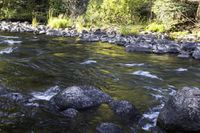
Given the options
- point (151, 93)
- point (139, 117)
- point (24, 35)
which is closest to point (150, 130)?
point (139, 117)

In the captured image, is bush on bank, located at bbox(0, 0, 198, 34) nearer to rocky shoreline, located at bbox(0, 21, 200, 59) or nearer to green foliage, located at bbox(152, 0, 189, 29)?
green foliage, located at bbox(152, 0, 189, 29)

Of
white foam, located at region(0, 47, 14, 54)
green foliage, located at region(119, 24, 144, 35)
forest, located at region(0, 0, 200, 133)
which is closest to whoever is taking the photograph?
forest, located at region(0, 0, 200, 133)

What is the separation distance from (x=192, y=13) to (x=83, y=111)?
1202cm

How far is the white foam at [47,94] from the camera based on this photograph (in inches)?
258

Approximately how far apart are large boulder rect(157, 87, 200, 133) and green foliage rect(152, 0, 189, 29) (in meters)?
10.6

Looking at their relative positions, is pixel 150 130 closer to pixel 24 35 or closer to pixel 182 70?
pixel 182 70

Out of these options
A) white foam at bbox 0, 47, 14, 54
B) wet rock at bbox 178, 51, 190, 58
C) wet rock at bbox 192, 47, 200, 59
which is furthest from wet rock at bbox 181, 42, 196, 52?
white foam at bbox 0, 47, 14, 54

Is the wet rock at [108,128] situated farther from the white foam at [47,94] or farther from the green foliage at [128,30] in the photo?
the green foliage at [128,30]

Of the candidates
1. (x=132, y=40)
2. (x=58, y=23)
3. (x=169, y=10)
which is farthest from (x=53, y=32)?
(x=169, y=10)

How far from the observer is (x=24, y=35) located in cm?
1469

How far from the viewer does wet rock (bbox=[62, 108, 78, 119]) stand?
226 inches

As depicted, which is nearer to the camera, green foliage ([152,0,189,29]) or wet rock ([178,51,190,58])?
wet rock ([178,51,190,58])

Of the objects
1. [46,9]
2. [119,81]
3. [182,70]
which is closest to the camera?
[119,81]

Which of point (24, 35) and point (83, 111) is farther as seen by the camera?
point (24, 35)
